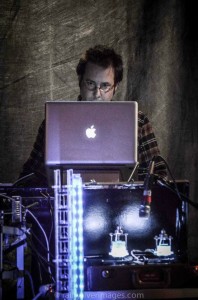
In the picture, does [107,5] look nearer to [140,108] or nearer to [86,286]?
[140,108]

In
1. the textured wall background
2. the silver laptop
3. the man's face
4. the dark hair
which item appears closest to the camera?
the silver laptop

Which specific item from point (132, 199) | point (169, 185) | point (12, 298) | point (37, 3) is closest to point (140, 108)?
point (37, 3)

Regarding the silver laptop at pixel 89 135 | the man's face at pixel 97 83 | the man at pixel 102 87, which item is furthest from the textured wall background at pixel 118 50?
the silver laptop at pixel 89 135

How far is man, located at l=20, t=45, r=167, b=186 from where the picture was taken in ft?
10.8

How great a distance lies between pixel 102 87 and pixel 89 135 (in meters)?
1.14

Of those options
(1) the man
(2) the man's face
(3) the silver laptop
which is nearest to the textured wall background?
(1) the man

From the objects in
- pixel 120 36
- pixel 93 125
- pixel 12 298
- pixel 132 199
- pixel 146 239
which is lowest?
pixel 12 298

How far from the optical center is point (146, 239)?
2674mm

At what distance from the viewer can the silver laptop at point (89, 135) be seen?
2.19m

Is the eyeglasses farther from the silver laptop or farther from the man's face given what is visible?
the silver laptop

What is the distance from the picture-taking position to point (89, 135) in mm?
2182

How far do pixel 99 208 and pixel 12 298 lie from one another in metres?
0.61

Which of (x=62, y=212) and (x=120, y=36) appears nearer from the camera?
(x=62, y=212)

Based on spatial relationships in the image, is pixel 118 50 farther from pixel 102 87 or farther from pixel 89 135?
pixel 89 135
